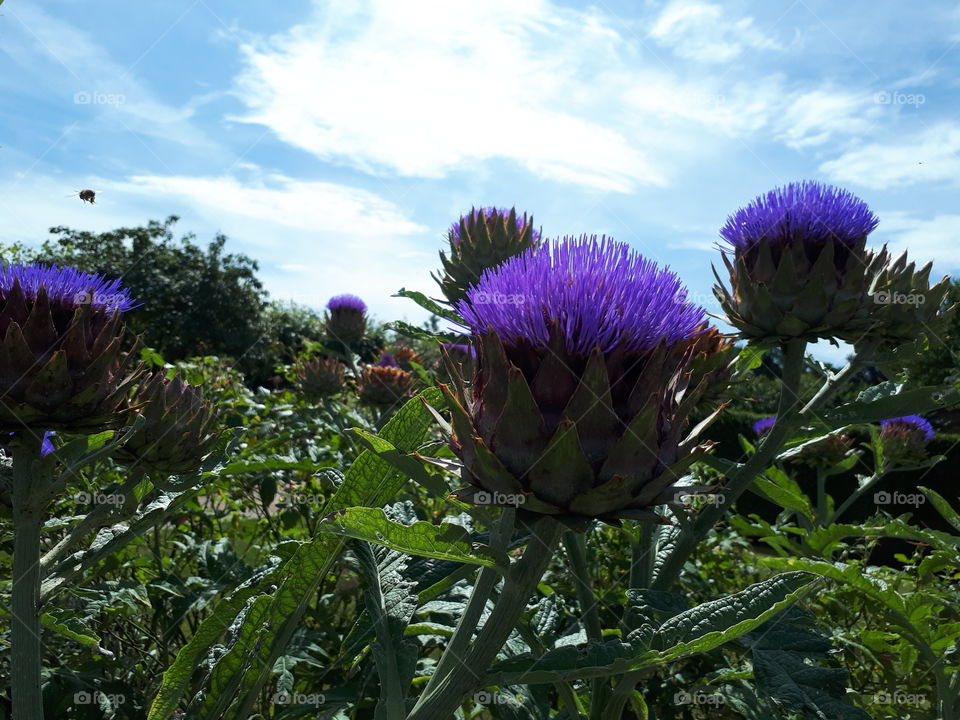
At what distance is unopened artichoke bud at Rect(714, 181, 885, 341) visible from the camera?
2.36 meters

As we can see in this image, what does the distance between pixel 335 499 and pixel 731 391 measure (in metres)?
1.99

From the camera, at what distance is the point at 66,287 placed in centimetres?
178

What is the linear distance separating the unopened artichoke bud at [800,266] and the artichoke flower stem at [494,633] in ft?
4.84

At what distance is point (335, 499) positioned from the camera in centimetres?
153

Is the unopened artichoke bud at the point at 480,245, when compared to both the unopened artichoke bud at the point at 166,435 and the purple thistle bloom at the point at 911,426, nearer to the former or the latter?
the unopened artichoke bud at the point at 166,435

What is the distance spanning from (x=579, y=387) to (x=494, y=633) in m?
0.48

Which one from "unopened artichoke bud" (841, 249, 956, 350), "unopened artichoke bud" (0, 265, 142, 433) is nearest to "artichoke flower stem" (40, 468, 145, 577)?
"unopened artichoke bud" (0, 265, 142, 433)

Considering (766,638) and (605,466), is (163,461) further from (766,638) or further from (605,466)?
(766,638)

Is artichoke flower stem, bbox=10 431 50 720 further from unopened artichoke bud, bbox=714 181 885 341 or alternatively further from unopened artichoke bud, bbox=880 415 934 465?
unopened artichoke bud, bbox=880 415 934 465

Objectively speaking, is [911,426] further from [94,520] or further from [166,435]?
[94,520]

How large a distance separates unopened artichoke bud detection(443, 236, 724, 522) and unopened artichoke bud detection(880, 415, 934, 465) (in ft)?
12.2

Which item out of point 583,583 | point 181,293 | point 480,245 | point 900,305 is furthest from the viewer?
point 181,293

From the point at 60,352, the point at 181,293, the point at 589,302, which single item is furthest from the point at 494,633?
the point at 181,293

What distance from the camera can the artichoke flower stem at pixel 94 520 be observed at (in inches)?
63.3
